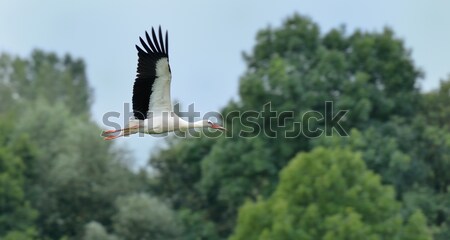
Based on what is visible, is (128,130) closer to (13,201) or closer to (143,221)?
(143,221)

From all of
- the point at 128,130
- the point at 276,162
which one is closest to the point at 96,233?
the point at 276,162

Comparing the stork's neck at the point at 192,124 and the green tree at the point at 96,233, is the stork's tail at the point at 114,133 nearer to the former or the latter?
the stork's neck at the point at 192,124

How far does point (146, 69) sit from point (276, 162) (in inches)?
993

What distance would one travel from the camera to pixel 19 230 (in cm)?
4519

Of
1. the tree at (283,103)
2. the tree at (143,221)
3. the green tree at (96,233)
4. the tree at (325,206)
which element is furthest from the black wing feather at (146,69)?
the tree at (283,103)

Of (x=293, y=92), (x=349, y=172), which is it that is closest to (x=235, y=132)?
(x=293, y=92)

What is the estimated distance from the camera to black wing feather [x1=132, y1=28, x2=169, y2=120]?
22.7m

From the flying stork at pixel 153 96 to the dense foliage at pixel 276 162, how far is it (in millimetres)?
17433

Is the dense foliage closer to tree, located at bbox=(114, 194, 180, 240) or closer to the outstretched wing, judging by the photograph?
tree, located at bbox=(114, 194, 180, 240)

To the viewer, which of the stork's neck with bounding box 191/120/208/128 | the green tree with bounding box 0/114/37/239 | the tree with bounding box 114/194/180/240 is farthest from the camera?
the green tree with bounding box 0/114/37/239

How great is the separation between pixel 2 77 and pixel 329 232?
1855 inches

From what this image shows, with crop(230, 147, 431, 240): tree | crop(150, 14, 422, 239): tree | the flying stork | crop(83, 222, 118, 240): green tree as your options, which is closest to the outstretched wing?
the flying stork

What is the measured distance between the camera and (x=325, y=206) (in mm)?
40875

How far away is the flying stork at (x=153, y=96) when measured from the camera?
2275 centimetres
